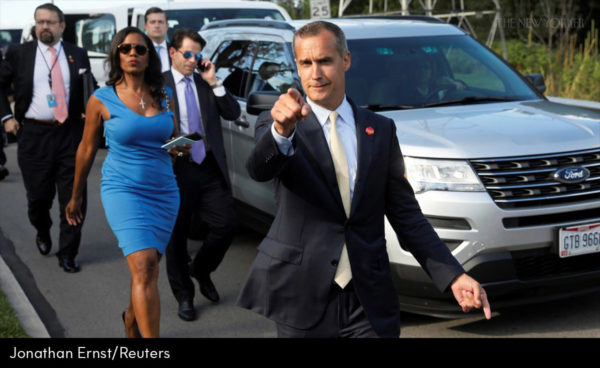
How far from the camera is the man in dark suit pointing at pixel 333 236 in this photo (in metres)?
2.96

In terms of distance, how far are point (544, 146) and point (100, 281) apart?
3736 millimetres

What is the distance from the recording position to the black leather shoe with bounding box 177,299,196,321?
588 cm

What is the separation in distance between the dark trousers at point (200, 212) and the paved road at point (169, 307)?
0.31 meters

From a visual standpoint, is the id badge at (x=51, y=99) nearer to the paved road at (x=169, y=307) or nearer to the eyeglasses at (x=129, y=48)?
the paved road at (x=169, y=307)

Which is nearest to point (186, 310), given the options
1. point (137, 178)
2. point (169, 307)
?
point (169, 307)

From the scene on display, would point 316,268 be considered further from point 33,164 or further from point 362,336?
point 33,164

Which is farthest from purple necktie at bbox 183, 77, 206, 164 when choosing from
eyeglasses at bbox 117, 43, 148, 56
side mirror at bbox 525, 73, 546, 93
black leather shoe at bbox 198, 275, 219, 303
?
side mirror at bbox 525, 73, 546, 93

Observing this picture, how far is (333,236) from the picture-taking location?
9.87 feet

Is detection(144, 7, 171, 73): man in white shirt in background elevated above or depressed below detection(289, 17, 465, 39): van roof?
below

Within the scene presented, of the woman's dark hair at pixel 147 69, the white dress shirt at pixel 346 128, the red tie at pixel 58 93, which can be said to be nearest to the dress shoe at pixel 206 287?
the woman's dark hair at pixel 147 69

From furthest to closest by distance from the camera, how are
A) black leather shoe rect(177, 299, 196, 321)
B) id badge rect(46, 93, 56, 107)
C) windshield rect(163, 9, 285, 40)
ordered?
windshield rect(163, 9, 285, 40) < id badge rect(46, 93, 56, 107) < black leather shoe rect(177, 299, 196, 321)

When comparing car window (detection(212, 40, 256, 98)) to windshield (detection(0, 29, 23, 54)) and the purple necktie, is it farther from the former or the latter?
windshield (detection(0, 29, 23, 54))

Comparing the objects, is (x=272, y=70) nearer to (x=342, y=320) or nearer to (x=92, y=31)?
(x=342, y=320)
